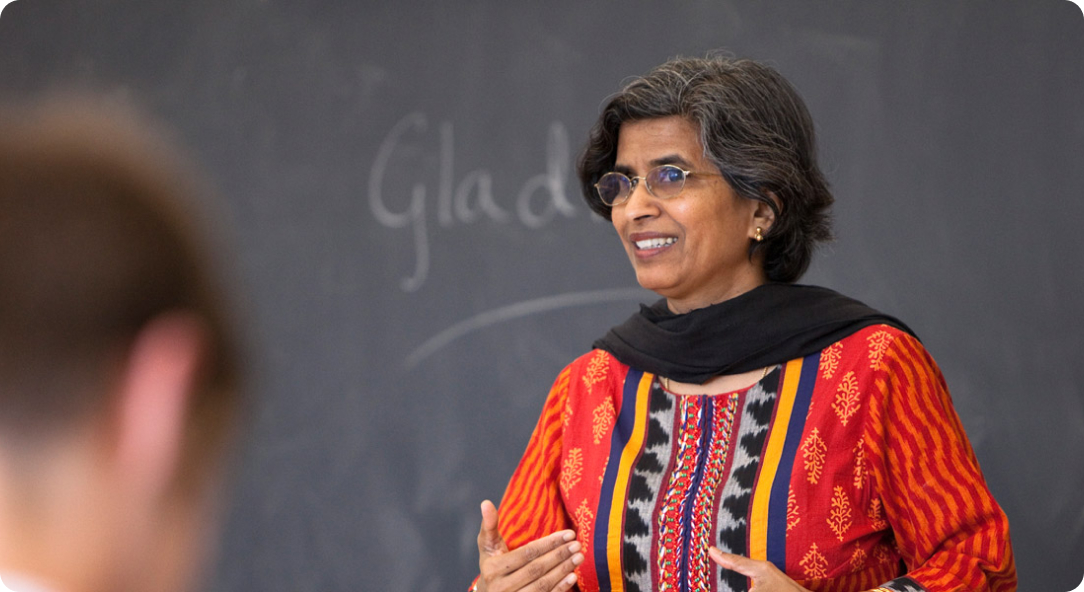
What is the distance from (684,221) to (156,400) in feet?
6.42

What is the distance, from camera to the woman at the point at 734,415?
147cm

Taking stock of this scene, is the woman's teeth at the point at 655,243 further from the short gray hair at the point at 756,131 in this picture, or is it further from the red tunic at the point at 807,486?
Result: the red tunic at the point at 807,486

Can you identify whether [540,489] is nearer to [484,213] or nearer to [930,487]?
[930,487]

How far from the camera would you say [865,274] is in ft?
8.05

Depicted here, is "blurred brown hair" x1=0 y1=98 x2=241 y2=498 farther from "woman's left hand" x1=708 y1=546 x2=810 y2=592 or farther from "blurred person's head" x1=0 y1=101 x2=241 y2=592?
"woman's left hand" x1=708 y1=546 x2=810 y2=592

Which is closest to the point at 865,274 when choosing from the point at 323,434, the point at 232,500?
the point at 323,434

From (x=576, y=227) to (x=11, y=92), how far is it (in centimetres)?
182

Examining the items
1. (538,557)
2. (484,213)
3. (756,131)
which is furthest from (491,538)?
(484,213)

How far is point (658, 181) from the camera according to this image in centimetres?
167

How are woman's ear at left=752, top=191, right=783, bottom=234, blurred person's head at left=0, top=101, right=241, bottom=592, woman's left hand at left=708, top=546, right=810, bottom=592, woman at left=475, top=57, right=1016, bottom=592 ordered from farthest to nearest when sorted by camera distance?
blurred person's head at left=0, top=101, right=241, bottom=592, woman's ear at left=752, top=191, right=783, bottom=234, woman at left=475, top=57, right=1016, bottom=592, woman's left hand at left=708, top=546, right=810, bottom=592

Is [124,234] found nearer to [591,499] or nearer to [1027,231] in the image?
[591,499]

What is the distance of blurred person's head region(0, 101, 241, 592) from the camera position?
116 inches

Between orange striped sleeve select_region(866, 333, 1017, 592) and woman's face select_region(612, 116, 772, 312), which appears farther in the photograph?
woman's face select_region(612, 116, 772, 312)

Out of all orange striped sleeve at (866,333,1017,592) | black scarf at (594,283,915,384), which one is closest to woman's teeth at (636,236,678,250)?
black scarf at (594,283,915,384)
